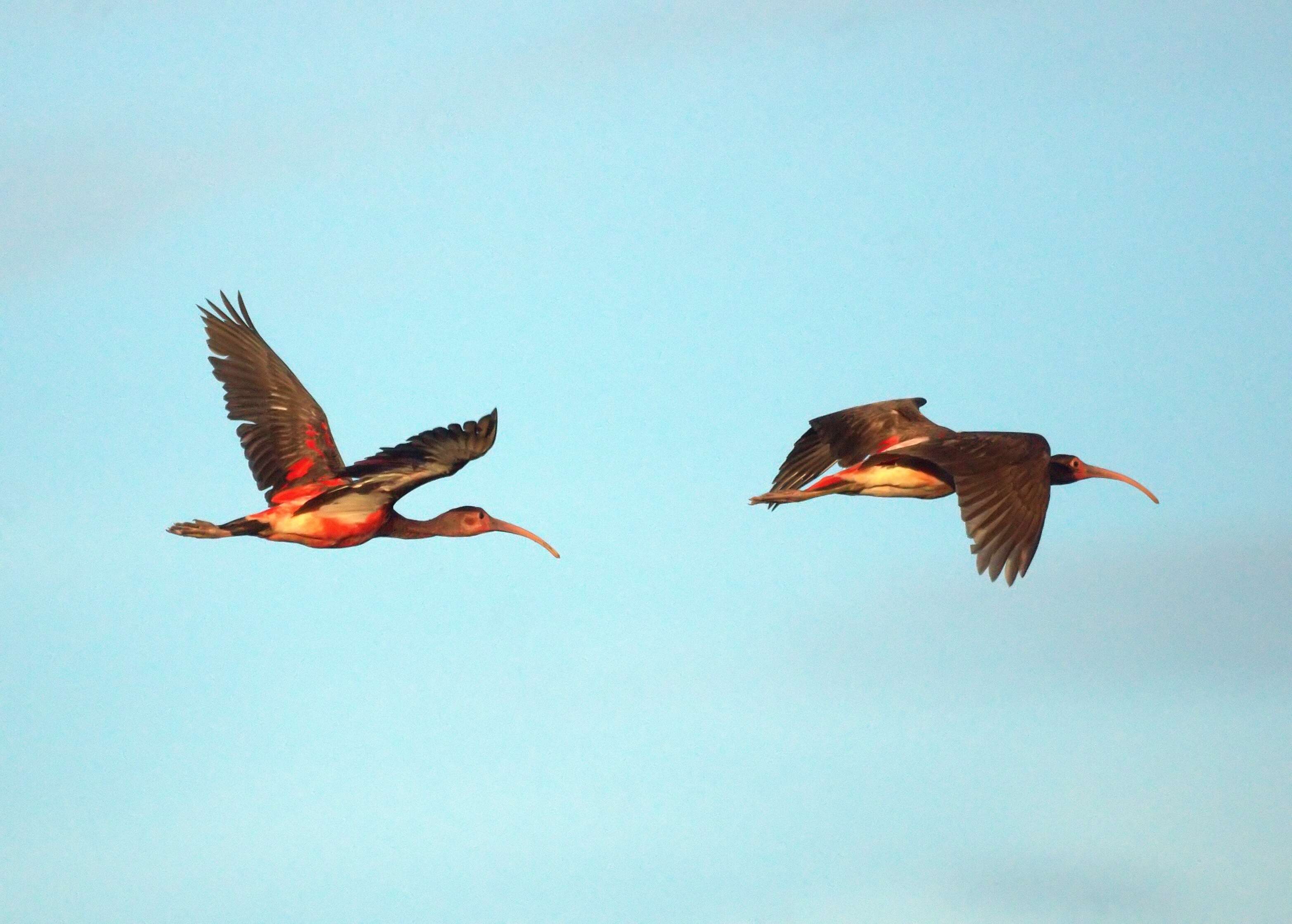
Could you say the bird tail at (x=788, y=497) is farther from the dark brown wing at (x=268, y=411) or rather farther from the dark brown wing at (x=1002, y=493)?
the dark brown wing at (x=268, y=411)

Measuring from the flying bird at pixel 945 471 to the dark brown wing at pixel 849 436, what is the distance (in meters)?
0.01

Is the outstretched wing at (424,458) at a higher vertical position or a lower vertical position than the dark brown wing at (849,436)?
lower

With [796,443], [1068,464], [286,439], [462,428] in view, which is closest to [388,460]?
[462,428]

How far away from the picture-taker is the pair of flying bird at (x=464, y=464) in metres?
20.9

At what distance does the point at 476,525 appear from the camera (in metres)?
25.3

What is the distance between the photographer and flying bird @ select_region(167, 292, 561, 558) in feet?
77.5

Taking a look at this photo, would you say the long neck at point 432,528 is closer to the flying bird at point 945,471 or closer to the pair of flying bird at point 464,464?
the pair of flying bird at point 464,464

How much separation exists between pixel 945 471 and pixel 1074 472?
2021 millimetres

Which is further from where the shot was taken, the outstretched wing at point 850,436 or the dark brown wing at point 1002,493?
the outstretched wing at point 850,436

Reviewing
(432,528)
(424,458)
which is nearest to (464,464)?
(424,458)

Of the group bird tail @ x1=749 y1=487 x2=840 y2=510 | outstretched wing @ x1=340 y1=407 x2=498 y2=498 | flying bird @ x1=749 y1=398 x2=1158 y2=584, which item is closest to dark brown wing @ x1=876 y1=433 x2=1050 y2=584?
flying bird @ x1=749 y1=398 x2=1158 y2=584

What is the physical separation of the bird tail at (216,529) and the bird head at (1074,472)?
9.79m

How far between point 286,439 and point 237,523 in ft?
5.02

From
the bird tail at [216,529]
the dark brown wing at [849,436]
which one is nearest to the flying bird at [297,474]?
the bird tail at [216,529]
